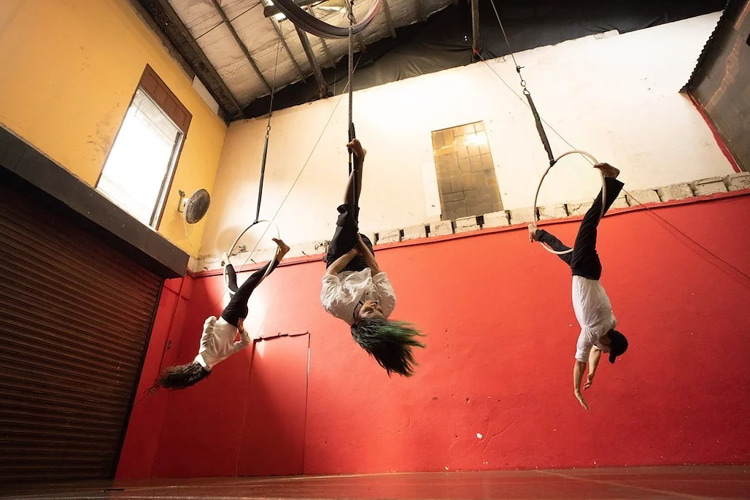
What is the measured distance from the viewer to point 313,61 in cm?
639

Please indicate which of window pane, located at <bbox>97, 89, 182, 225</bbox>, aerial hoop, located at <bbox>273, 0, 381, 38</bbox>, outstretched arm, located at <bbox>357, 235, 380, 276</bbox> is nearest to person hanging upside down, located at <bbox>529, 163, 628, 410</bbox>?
outstretched arm, located at <bbox>357, 235, 380, 276</bbox>

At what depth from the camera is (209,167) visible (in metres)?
6.55

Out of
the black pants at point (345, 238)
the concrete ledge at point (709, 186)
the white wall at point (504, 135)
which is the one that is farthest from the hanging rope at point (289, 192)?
the concrete ledge at point (709, 186)

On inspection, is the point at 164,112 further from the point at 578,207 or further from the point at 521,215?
the point at 578,207

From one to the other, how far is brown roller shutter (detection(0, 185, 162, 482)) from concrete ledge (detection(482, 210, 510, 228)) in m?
4.32

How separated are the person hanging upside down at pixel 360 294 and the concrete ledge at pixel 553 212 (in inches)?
99.3

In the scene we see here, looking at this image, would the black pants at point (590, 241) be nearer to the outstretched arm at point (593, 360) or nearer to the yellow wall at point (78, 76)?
the outstretched arm at point (593, 360)

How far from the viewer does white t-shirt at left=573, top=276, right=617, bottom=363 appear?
2.99 meters

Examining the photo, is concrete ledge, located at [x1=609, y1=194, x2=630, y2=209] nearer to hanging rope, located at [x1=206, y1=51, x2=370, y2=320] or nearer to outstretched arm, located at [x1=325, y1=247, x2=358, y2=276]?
outstretched arm, located at [x1=325, y1=247, x2=358, y2=276]

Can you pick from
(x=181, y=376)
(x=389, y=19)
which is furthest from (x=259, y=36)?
(x=181, y=376)

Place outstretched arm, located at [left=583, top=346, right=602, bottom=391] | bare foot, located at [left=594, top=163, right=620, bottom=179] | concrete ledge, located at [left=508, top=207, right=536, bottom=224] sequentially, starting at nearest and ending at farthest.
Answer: bare foot, located at [left=594, top=163, right=620, bottom=179] → outstretched arm, located at [left=583, top=346, right=602, bottom=391] → concrete ledge, located at [left=508, top=207, right=536, bottom=224]

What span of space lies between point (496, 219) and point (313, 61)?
4.01 metres

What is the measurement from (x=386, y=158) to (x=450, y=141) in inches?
38.0

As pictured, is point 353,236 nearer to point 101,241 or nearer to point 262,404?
point 262,404
